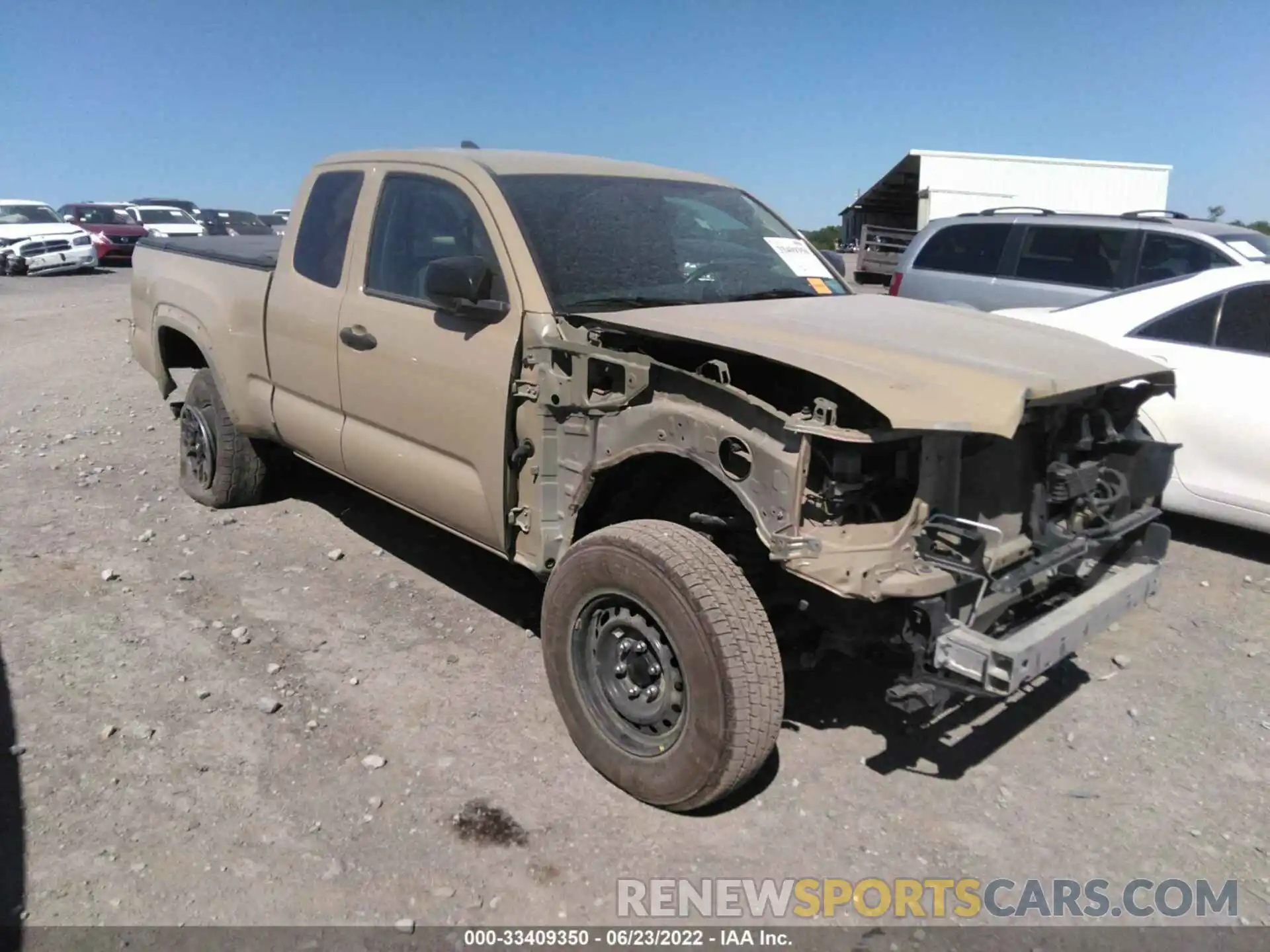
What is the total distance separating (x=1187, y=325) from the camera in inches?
218

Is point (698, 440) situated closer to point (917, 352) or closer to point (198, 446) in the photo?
point (917, 352)

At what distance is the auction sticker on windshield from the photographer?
4.45 meters

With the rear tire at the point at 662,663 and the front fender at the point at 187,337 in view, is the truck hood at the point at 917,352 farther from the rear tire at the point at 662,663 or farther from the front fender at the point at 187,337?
the front fender at the point at 187,337

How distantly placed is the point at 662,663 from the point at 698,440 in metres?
0.71

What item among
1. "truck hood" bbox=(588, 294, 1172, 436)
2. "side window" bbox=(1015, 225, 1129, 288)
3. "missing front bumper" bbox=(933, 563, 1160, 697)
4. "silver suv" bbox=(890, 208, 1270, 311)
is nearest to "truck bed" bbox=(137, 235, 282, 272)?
"truck hood" bbox=(588, 294, 1172, 436)

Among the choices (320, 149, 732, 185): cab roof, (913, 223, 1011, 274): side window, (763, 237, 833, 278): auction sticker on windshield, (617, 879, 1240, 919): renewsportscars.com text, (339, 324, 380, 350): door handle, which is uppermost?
(320, 149, 732, 185): cab roof

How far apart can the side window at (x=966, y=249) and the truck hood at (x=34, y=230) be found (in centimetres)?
2206

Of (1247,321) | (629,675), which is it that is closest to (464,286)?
(629,675)

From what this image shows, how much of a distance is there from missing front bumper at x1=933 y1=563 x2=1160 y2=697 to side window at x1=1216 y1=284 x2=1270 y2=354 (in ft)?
8.04

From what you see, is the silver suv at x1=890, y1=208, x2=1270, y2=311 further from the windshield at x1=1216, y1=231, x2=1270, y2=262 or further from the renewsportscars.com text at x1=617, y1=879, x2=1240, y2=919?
the renewsportscars.com text at x1=617, y1=879, x2=1240, y2=919

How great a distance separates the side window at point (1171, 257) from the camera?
8273mm

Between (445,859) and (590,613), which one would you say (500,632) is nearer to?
(590,613)

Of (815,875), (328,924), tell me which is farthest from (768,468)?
(328,924)

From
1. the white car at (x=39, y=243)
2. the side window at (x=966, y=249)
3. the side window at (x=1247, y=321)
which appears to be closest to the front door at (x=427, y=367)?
the side window at (x=1247, y=321)
